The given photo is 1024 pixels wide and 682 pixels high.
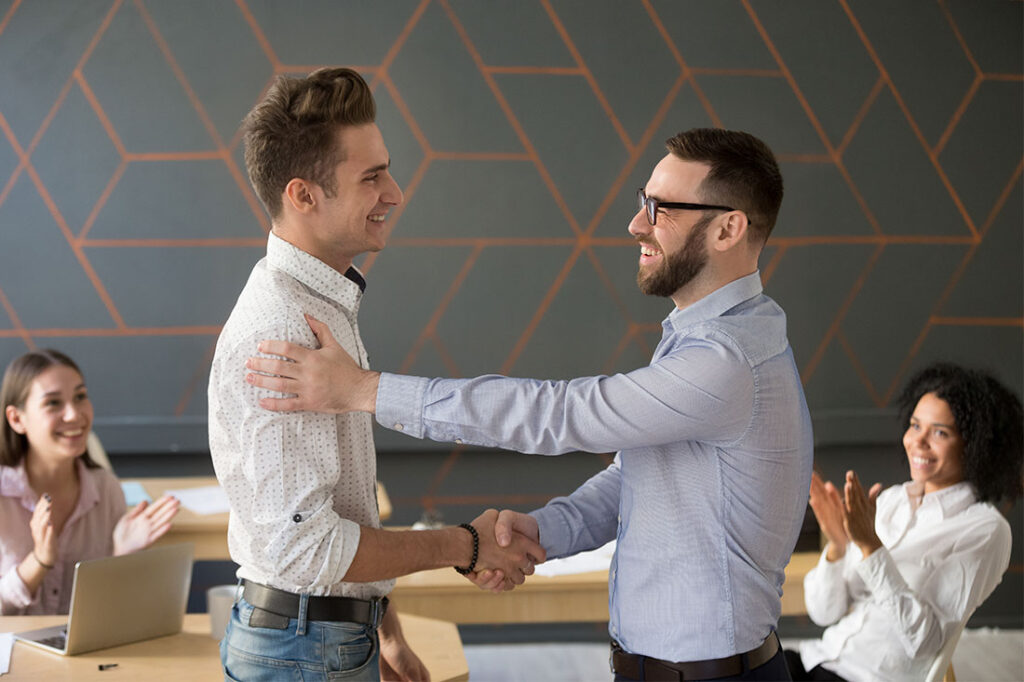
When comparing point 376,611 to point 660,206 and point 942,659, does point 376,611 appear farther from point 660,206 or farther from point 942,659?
point 942,659

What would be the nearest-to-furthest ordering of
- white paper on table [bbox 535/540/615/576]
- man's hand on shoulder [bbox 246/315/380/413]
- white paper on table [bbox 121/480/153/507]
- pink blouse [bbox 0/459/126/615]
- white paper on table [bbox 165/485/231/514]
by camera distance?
man's hand on shoulder [bbox 246/315/380/413] < pink blouse [bbox 0/459/126/615] < white paper on table [bbox 535/540/615/576] < white paper on table [bbox 165/485/231/514] < white paper on table [bbox 121/480/153/507]

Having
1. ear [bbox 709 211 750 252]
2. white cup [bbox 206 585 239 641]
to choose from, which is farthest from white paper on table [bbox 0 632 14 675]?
ear [bbox 709 211 750 252]

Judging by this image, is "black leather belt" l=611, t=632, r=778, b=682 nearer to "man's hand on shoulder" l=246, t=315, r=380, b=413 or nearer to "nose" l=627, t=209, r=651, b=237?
"man's hand on shoulder" l=246, t=315, r=380, b=413

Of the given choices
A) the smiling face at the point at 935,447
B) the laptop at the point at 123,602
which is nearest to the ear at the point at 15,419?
the laptop at the point at 123,602

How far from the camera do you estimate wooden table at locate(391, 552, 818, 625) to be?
9.94 ft

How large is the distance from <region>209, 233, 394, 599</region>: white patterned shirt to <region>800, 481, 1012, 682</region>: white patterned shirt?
1.39 metres

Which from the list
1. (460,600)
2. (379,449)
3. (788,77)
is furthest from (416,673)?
(788,77)

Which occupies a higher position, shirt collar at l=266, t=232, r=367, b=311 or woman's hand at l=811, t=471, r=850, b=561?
shirt collar at l=266, t=232, r=367, b=311

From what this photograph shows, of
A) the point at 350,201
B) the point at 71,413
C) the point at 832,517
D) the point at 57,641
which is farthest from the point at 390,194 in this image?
the point at 71,413

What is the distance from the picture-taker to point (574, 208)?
4422 mm

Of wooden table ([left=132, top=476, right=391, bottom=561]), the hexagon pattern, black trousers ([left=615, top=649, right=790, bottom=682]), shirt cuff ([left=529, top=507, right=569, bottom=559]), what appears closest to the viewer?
black trousers ([left=615, top=649, right=790, bottom=682])

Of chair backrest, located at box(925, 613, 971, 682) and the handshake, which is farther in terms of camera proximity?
chair backrest, located at box(925, 613, 971, 682)

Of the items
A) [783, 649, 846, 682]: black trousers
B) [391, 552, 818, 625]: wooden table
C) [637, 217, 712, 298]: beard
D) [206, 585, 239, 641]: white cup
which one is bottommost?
[783, 649, 846, 682]: black trousers

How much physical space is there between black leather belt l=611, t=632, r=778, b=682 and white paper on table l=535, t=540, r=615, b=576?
4.46 feet
